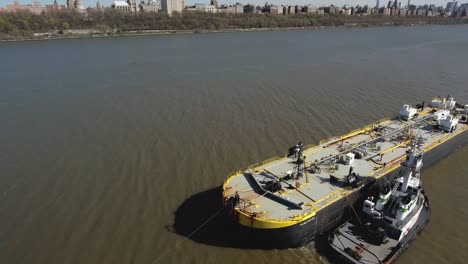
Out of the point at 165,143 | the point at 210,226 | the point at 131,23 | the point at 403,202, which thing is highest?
the point at 131,23

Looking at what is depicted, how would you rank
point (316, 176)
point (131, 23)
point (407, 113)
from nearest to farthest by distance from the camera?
point (316, 176) < point (407, 113) < point (131, 23)

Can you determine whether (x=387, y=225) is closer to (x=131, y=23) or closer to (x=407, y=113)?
(x=407, y=113)

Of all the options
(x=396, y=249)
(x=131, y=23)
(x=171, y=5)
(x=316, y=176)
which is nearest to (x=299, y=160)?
(x=316, y=176)

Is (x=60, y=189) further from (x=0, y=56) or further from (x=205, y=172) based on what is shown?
(x=0, y=56)

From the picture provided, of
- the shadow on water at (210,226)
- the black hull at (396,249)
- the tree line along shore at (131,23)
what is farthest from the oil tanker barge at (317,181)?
the tree line along shore at (131,23)

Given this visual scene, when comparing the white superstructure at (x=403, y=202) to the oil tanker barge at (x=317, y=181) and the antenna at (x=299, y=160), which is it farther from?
the antenna at (x=299, y=160)

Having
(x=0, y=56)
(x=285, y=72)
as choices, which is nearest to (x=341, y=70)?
(x=285, y=72)

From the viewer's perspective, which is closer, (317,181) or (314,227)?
(314,227)
